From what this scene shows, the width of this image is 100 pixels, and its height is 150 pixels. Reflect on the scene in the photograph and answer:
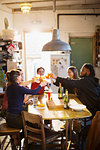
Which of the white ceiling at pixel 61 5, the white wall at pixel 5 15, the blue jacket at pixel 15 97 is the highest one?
the white ceiling at pixel 61 5

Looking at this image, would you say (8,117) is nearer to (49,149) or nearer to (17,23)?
(49,149)

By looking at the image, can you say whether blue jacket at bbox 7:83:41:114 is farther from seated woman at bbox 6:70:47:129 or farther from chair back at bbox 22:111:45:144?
chair back at bbox 22:111:45:144

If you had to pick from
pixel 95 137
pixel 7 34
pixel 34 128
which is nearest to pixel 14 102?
pixel 34 128

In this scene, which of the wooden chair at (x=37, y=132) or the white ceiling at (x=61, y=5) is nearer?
the wooden chair at (x=37, y=132)

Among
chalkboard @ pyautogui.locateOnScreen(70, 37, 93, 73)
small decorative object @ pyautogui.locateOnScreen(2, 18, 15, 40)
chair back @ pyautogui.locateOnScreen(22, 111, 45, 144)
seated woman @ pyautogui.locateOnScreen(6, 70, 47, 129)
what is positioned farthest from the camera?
chalkboard @ pyautogui.locateOnScreen(70, 37, 93, 73)

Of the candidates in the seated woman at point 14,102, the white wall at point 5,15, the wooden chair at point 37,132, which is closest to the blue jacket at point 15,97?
the seated woman at point 14,102

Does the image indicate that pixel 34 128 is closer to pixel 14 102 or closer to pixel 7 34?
pixel 14 102

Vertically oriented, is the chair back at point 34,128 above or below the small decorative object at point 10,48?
below

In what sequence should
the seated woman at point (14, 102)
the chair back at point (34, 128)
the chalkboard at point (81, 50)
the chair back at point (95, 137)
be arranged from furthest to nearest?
the chalkboard at point (81, 50) → the seated woman at point (14, 102) → the chair back at point (34, 128) → the chair back at point (95, 137)

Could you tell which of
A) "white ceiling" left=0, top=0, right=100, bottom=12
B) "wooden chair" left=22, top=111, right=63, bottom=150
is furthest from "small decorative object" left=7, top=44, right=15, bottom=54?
"wooden chair" left=22, top=111, right=63, bottom=150

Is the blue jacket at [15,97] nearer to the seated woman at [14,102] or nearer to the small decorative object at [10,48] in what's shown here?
the seated woman at [14,102]

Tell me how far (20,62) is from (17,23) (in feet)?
4.34

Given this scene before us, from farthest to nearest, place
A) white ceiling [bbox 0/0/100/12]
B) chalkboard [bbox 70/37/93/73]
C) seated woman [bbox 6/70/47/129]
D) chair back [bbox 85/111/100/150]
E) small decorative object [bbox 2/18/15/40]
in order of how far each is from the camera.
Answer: chalkboard [bbox 70/37/93/73] → white ceiling [bbox 0/0/100/12] → small decorative object [bbox 2/18/15/40] → seated woman [bbox 6/70/47/129] → chair back [bbox 85/111/100/150]

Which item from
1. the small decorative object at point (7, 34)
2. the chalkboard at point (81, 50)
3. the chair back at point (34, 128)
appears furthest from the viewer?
the chalkboard at point (81, 50)
